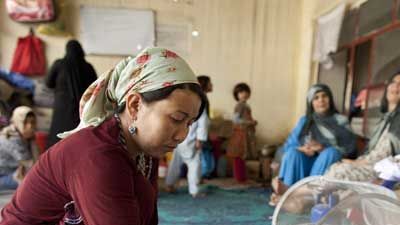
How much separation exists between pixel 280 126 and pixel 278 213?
3.00 meters

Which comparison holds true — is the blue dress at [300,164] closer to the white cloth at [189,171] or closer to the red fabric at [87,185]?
the white cloth at [189,171]

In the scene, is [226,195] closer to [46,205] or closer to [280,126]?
[280,126]

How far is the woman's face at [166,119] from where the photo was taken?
2.15ft

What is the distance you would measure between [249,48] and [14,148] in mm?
2725

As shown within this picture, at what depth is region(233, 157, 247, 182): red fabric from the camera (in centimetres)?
335

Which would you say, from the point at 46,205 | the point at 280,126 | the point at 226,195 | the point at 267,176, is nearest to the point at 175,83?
the point at 46,205

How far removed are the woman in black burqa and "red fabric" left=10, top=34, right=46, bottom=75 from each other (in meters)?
1.32

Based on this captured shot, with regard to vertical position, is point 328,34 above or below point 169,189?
above

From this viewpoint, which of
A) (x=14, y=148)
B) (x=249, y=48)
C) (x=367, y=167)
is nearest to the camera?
(x=367, y=167)

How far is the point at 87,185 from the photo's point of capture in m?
0.58

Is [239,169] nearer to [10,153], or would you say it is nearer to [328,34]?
[328,34]

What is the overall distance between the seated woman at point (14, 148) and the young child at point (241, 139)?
71.4 inches

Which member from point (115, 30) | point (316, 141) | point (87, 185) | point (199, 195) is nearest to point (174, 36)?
point (115, 30)

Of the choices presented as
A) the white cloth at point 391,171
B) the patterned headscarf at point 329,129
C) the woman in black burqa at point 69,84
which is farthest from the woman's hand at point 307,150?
the woman in black burqa at point 69,84
